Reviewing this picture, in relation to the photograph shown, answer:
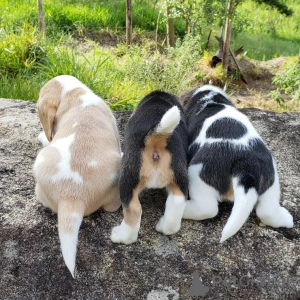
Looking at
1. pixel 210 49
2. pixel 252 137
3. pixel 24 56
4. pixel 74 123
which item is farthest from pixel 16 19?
pixel 252 137

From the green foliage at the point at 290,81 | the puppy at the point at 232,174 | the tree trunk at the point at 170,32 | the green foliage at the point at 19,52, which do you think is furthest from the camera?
the tree trunk at the point at 170,32

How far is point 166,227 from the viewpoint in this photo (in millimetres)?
2555

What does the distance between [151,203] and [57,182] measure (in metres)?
0.71

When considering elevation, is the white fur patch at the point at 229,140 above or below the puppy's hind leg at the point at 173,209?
above

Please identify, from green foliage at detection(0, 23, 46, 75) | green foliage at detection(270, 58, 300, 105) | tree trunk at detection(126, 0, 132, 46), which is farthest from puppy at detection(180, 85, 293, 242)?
tree trunk at detection(126, 0, 132, 46)

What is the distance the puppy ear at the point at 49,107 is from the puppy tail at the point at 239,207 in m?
1.50

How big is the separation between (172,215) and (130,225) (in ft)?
0.84

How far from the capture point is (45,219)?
271 cm

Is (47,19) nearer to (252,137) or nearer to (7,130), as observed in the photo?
(7,130)

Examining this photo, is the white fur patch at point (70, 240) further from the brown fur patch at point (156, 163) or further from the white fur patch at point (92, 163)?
the brown fur patch at point (156, 163)

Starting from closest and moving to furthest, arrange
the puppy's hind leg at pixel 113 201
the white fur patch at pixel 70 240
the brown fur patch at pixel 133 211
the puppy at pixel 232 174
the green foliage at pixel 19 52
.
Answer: the white fur patch at pixel 70 240
the brown fur patch at pixel 133 211
the puppy at pixel 232 174
the puppy's hind leg at pixel 113 201
the green foliage at pixel 19 52

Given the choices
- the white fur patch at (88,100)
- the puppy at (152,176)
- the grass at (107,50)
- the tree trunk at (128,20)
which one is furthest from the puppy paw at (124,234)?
the tree trunk at (128,20)

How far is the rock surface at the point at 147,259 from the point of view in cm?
236

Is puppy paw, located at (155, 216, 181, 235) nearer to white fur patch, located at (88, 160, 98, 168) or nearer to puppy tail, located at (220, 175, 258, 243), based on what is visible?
puppy tail, located at (220, 175, 258, 243)
